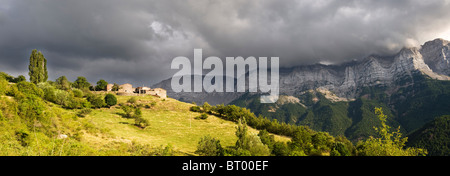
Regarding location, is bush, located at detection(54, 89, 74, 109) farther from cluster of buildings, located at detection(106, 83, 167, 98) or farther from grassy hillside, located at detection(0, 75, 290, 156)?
cluster of buildings, located at detection(106, 83, 167, 98)

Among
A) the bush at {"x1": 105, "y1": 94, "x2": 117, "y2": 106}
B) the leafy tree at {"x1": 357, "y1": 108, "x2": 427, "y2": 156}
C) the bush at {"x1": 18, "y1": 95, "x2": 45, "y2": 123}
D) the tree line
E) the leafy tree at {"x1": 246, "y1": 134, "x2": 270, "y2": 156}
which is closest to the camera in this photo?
the leafy tree at {"x1": 357, "y1": 108, "x2": 427, "y2": 156}

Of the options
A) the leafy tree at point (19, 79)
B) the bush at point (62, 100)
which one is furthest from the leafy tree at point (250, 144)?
the leafy tree at point (19, 79)

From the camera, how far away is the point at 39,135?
28219 mm

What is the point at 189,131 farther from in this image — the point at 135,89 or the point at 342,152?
the point at 135,89

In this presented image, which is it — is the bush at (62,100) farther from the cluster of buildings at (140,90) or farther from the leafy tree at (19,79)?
the cluster of buildings at (140,90)

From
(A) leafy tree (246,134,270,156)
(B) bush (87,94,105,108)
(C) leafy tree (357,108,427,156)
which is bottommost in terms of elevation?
(A) leafy tree (246,134,270,156)

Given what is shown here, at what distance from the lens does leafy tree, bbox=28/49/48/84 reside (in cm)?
8981

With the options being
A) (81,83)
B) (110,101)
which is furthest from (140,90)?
(110,101)

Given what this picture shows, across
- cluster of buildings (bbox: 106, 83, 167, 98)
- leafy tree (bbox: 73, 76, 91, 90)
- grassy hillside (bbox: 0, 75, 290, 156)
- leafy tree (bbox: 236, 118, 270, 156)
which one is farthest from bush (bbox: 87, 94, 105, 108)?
leafy tree (bbox: 236, 118, 270, 156)

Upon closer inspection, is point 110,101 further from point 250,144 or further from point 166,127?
point 250,144

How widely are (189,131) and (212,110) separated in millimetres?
36960

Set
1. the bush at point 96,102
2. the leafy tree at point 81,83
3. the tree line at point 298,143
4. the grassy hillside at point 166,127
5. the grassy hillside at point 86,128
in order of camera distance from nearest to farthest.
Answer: the tree line at point 298,143, the grassy hillside at point 86,128, the grassy hillside at point 166,127, the bush at point 96,102, the leafy tree at point 81,83

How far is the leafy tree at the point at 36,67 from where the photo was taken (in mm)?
89812
